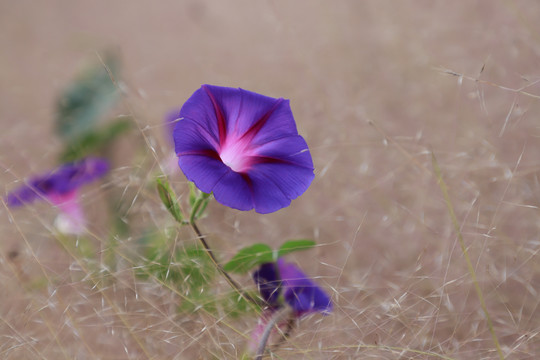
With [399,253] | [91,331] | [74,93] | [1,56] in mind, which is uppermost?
[1,56]

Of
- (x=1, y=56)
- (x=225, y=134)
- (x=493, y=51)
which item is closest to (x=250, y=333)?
(x=225, y=134)

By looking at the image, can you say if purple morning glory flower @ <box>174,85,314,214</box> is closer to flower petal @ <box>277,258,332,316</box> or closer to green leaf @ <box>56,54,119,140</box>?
flower petal @ <box>277,258,332,316</box>

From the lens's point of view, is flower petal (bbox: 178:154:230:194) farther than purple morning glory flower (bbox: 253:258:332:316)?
No

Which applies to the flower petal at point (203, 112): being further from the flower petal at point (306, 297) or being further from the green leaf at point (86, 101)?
the green leaf at point (86, 101)

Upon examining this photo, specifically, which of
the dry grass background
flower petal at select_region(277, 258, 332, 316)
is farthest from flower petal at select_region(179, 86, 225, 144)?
flower petal at select_region(277, 258, 332, 316)

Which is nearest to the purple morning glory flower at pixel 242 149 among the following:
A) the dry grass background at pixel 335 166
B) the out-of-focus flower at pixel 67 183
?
the dry grass background at pixel 335 166

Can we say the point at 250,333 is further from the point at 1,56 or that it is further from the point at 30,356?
the point at 1,56
